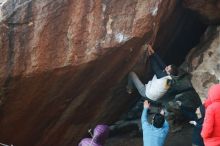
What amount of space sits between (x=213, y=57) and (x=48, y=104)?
13.4 ft

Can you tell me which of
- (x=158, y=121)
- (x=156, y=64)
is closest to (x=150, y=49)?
(x=156, y=64)

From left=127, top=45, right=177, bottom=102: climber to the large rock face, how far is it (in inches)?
12.3

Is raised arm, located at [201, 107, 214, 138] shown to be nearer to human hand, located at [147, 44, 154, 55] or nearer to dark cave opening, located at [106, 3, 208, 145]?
human hand, located at [147, 44, 154, 55]

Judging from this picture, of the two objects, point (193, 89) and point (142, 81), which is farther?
point (193, 89)

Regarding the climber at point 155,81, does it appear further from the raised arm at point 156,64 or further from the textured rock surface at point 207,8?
the textured rock surface at point 207,8

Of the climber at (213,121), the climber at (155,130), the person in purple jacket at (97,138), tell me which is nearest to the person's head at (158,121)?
the climber at (155,130)

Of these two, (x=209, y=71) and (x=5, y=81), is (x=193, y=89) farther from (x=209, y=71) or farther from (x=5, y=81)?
(x=5, y=81)

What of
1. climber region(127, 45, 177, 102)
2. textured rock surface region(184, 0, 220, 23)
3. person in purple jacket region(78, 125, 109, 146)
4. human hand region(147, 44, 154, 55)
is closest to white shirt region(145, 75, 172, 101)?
climber region(127, 45, 177, 102)

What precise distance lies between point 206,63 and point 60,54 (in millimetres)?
3982

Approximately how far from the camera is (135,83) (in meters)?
10.6

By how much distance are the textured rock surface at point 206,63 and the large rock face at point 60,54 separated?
1414 millimetres

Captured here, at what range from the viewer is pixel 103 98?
10938mm

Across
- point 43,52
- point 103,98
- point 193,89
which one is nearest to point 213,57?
point 193,89

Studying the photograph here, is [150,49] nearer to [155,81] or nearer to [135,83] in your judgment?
[155,81]
